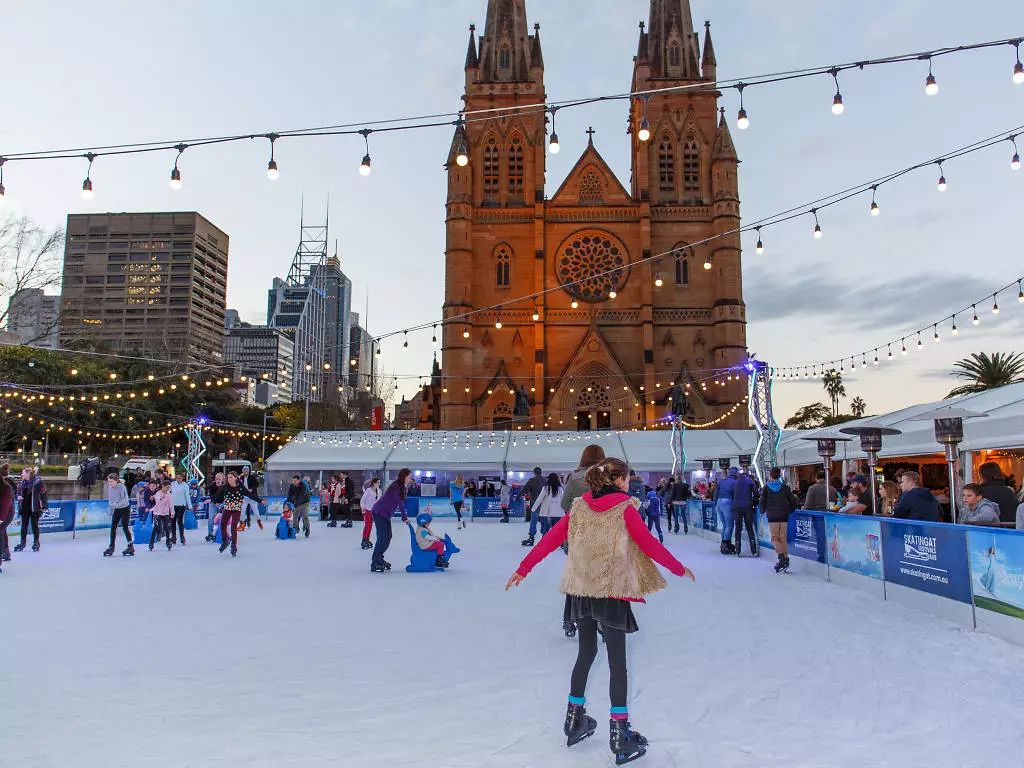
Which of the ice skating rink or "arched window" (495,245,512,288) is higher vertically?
"arched window" (495,245,512,288)

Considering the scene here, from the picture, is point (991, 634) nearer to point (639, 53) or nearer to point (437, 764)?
point (437, 764)

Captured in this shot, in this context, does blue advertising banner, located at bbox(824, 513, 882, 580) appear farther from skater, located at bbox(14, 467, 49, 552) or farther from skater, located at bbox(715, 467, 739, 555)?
skater, located at bbox(14, 467, 49, 552)

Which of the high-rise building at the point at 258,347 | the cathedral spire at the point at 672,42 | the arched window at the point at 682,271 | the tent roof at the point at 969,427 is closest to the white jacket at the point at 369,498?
the tent roof at the point at 969,427

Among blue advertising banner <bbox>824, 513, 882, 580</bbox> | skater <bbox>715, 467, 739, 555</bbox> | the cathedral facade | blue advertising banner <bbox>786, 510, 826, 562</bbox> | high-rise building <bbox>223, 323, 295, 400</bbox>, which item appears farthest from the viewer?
high-rise building <bbox>223, 323, 295, 400</bbox>

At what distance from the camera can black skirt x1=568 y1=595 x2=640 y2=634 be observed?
12.5ft

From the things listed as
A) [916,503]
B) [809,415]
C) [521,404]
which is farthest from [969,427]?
[809,415]

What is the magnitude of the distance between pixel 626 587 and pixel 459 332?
39.6 metres

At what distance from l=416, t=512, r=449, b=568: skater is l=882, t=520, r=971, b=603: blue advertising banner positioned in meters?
6.00

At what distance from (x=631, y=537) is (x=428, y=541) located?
7737mm

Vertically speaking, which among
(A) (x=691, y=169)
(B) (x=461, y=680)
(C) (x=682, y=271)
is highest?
(A) (x=691, y=169)

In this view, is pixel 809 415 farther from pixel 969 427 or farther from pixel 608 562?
pixel 608 562

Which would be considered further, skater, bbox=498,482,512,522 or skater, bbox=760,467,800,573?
skater, bbox=498,482,512,522

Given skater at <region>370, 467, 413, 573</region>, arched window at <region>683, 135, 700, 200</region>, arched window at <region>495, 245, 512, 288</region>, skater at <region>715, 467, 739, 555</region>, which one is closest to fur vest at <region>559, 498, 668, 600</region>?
skater at <region>370, 467, 413, 573</region>

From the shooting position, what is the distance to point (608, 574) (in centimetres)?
384
